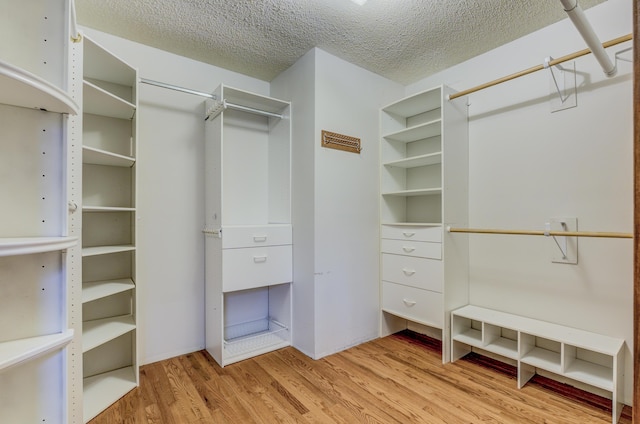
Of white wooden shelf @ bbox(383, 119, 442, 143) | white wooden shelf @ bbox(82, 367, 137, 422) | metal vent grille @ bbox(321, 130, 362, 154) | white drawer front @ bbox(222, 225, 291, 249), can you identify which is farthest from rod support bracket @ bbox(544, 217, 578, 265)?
white wooden shelf @ bbox(82, 367, 137, 422)

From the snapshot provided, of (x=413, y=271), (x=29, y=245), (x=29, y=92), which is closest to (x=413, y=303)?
(x=413, y=271)

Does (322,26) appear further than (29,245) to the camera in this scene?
Yes

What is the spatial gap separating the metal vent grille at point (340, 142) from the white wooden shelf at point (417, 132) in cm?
37

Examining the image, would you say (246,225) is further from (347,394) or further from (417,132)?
(417,132)

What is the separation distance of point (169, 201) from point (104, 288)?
80 centimetres

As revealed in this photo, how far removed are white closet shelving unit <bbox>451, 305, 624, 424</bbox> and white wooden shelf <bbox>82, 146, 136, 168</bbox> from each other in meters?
2.65

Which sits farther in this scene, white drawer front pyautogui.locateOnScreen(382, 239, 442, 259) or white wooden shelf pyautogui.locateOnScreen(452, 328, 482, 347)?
white drawer front pyautogui.locateOnScreen(382, 239, 442, 259)

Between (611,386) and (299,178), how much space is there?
7.83 feet

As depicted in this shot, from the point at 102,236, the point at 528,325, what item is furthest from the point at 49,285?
the point at 528,325

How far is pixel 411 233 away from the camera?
257 cm

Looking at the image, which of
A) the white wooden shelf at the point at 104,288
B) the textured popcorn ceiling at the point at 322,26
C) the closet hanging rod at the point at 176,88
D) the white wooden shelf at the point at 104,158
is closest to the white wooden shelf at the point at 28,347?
the white wooden shelf at the point at 104,288

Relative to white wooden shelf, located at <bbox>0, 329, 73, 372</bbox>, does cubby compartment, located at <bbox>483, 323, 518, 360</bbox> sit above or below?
below

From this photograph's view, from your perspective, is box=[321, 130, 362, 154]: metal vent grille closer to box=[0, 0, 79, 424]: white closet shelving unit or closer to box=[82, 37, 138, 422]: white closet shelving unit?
box=[82, 37, 138, 422]: white closet shelving unit

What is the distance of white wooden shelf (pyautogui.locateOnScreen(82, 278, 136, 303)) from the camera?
5.87 feet
